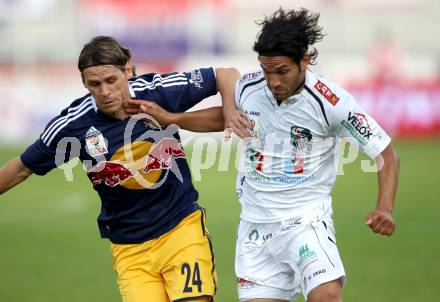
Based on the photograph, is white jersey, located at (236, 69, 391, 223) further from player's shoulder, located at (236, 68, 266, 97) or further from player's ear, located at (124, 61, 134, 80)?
player's ear, located at (124, 61, 134, 80)

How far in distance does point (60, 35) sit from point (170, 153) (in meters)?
28.8

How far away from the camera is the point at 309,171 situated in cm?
696

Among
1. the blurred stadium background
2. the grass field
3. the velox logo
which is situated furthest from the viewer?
the blurred stadium background

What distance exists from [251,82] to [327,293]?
5.34 feet

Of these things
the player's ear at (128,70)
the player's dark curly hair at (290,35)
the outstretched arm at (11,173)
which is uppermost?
the player's dark curly hair at (290,35)

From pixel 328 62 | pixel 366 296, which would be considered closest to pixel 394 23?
pixel 328 62

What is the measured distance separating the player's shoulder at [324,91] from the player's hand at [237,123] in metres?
0.55

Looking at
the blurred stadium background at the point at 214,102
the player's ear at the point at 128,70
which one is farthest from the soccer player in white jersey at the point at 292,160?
the blurred stadium background at the point at 214,102

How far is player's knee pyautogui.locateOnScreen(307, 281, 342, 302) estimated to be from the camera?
21.5 feet

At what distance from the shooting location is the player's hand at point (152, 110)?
274 inches

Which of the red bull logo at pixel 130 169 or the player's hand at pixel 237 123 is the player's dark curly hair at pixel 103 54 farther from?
the player's hand at pixel 237 123

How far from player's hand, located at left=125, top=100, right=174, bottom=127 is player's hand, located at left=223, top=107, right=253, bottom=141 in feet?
1.34

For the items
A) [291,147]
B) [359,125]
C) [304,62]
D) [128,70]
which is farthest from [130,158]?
[359,125]

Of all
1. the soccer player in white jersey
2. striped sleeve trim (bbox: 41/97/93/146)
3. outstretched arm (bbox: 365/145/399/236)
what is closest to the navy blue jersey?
striped sleeve trim (bbox: 41/97/93/146)
